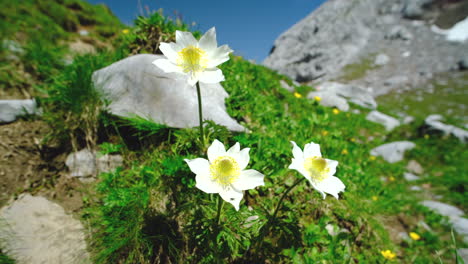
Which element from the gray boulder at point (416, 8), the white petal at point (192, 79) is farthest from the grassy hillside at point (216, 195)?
the gray boulder at point (416, 8)

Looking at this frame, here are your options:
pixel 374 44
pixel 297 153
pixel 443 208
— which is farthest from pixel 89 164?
pixel 374 44

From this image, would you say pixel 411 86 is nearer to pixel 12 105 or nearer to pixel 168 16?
pixel 168 16

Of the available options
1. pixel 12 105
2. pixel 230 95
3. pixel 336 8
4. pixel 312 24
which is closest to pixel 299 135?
pixel 230 95

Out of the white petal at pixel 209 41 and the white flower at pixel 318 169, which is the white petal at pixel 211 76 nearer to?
the white petal at pixel 209 41

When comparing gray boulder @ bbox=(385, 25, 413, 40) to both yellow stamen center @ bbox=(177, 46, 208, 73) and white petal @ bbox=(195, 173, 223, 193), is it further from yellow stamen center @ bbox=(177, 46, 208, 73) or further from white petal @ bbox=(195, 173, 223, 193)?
white petal @ bbox=(195, 173, 223, 193)

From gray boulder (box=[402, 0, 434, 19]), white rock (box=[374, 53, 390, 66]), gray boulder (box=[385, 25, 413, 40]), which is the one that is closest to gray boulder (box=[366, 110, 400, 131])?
white rock (box=[374, 53, 390, 66])
